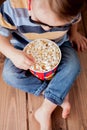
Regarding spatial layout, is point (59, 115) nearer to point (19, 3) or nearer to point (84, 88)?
point (84, 88)

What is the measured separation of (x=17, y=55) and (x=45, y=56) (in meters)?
0.09

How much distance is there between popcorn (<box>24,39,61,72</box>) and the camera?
0.85m

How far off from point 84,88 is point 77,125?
0.50 feet

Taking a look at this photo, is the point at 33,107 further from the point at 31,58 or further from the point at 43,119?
the point at 31,58

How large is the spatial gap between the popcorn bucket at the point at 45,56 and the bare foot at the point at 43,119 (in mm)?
125

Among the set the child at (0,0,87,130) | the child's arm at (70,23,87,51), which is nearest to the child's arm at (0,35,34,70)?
the child at (0,0,87,130)

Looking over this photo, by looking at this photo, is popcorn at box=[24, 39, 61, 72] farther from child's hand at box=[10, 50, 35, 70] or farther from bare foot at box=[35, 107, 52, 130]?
bare foot at box=[35, 107, 52, 130]

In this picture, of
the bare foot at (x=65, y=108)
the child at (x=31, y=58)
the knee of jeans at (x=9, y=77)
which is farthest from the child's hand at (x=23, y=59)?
the bare foot at (x=65, y=108)

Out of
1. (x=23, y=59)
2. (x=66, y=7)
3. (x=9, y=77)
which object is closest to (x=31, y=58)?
(x=23, y=59)

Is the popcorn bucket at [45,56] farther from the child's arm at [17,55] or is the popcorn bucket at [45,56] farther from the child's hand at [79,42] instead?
the child's hand at [79,42]

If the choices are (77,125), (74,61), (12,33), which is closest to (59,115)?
(77,125)

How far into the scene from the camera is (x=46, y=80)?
96 cm

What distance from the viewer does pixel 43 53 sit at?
0.87m

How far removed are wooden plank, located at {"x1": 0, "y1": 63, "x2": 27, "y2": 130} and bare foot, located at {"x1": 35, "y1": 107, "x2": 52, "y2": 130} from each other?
54 mm
